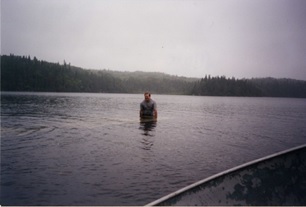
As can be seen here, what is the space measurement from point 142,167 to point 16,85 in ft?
651

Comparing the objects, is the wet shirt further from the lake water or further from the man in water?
the lake water

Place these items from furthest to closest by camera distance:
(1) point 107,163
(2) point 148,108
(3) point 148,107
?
1. (2) point 148,108
2. (3) point 148,107
3. (1) point 107,163

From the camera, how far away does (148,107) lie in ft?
80.7

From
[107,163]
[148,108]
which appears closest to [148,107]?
[148,108]

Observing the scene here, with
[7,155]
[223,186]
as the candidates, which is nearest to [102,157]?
[7,155]

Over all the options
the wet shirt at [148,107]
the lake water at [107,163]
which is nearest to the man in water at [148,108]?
the wet shirt at [148,107]

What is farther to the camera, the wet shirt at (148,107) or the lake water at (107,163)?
the wet shirt at (148,107)

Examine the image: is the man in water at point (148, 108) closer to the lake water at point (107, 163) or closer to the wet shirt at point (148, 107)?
the wet shirt at point (148, 107)

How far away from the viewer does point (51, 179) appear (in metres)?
9.04

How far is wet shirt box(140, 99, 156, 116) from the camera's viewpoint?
78.7ft

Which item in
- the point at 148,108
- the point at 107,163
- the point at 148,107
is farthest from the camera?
the point at 148,108

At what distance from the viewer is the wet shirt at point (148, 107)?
23973mm

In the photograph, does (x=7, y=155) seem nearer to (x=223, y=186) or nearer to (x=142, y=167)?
(x=142, y=167)

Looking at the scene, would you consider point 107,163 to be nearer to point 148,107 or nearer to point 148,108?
point 148,107
